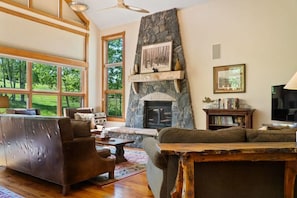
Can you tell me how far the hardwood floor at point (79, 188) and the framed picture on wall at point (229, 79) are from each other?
3089 millimetres

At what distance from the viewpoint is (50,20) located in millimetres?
6914

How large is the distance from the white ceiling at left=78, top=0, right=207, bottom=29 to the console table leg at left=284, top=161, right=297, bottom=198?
496 centimetres

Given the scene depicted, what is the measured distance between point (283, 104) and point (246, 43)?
159 centimetres

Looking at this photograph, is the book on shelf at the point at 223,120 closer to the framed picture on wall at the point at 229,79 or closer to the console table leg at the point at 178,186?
the framed picture on wall at the point at 229,79

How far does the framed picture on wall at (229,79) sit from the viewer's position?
5.54 m

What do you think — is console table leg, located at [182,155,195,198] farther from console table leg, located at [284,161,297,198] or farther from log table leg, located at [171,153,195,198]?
console table leg, located at [284,161,297,198]

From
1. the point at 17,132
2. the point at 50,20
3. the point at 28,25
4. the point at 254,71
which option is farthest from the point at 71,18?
the point at 254,71

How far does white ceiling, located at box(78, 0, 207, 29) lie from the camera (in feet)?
20.9

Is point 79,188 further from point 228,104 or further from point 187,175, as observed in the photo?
point 228,104

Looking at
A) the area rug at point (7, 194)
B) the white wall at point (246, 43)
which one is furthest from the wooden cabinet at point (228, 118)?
the area rug at point (7, 194)

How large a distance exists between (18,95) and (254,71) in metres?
5.72

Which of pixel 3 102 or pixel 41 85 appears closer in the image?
pixel 3 102

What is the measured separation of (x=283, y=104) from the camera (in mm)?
4699

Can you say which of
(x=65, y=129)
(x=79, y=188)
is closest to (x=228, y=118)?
(x=79, y=188)
